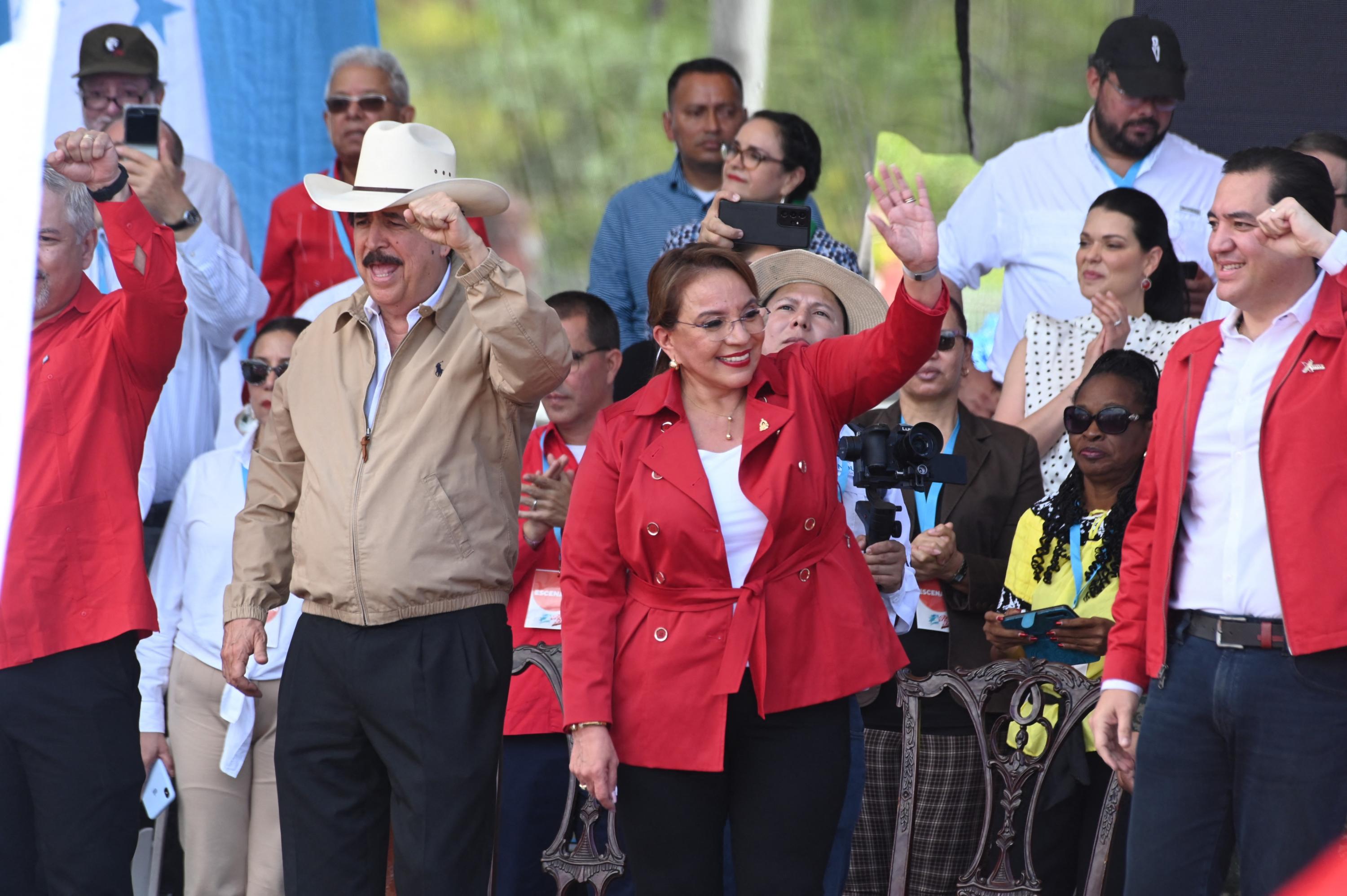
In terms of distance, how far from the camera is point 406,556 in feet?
10.2

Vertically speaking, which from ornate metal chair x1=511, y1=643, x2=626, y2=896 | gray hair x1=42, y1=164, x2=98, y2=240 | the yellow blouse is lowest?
ornate metal chair x1=511, y1=643, x2=626, y2=896

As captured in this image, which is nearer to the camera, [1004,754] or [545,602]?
[1004,754]

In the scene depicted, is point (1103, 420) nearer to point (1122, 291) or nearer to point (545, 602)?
point (1122, 291)

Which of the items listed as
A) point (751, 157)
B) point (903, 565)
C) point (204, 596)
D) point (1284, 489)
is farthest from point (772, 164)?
point (1284, 489)

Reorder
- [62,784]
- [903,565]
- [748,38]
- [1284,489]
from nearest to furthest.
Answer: [1284,489]
[62,784]
[903,565]
[748,38]

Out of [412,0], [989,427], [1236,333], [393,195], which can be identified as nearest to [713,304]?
[393,195]

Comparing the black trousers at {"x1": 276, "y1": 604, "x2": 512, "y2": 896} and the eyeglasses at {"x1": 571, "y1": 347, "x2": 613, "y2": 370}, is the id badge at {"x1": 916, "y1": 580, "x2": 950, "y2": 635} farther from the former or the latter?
the black trousers at {"x1": 276, "y1": 604, "x2": 512, "y2": 896}

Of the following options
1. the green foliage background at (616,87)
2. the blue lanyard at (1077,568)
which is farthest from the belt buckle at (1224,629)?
the green foliage background at (616,87)

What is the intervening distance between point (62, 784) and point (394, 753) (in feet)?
2.43

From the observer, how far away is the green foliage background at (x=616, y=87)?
18.6 feet

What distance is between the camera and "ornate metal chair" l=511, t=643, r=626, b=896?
11.6ft

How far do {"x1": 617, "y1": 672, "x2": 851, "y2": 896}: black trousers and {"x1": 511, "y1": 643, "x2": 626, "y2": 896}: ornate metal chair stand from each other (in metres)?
0.62

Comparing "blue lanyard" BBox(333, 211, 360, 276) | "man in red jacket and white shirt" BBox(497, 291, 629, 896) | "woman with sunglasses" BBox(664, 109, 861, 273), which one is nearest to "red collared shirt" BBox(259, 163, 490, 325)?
"blue lanyard" BBox(333, 211, 360, 276)

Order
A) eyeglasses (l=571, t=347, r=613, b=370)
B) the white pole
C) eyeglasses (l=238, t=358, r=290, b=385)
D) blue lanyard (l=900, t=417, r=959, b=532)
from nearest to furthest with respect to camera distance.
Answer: blue lanyard (l=900, t=417, r=959, b=532) → eyeglasses (l=571, t=347, r=613, b=370) → eyeglasses (l=238, t=358, r=290, b=385) → the white pole
